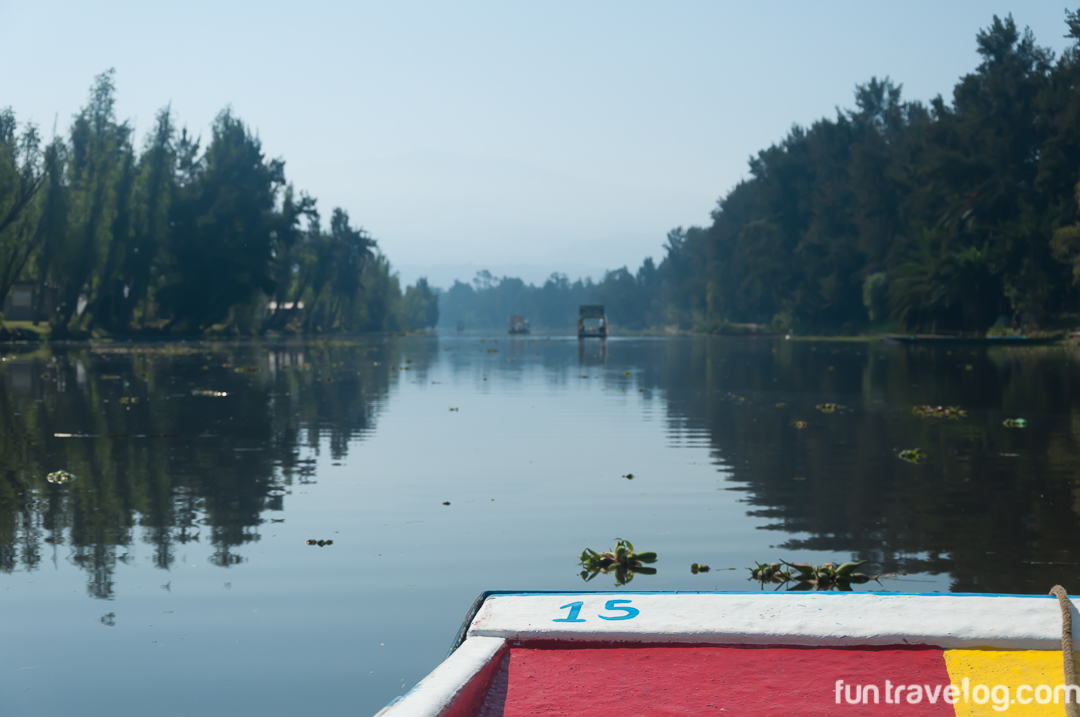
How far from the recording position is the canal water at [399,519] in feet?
18.3

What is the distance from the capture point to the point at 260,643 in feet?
19.0

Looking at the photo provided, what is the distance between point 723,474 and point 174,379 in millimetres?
21081

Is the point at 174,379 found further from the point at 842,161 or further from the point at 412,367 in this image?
the point at 842,161

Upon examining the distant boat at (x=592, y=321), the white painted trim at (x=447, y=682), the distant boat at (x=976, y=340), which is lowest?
the distant boat at (x=976, y=340)

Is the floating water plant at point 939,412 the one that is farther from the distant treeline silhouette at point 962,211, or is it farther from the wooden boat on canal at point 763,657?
the distant treeline silhouette at point 962,211

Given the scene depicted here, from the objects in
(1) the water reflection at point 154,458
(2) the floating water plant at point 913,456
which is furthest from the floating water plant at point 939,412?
(1) the water reflection at point 154,458

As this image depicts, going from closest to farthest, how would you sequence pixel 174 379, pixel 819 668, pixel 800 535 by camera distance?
pixel 819 668 < pixel 800 535 < pixel 174 379

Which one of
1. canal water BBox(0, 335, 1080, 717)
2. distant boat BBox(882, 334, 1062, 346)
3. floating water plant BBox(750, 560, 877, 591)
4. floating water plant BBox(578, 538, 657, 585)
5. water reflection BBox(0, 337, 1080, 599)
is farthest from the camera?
distant boat BBox(882, 334, 1062, 346)

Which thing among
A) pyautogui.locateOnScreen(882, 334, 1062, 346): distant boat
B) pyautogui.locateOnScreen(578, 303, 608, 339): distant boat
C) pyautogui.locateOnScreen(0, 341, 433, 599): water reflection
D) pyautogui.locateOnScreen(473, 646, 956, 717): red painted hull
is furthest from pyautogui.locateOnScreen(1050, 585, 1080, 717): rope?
pyautogui.locateOnScreen(578, 303, 608, 339): distant boat

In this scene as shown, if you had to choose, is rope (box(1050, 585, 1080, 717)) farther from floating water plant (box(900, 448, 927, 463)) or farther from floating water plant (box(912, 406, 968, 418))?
floating water plant (box(912, 406, 968, 418))

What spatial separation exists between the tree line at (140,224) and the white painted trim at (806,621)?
6743 centimetres

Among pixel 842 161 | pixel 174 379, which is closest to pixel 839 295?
pixel 842 161

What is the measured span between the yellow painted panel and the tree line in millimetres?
68421

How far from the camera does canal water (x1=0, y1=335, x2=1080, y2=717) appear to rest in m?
5.58
